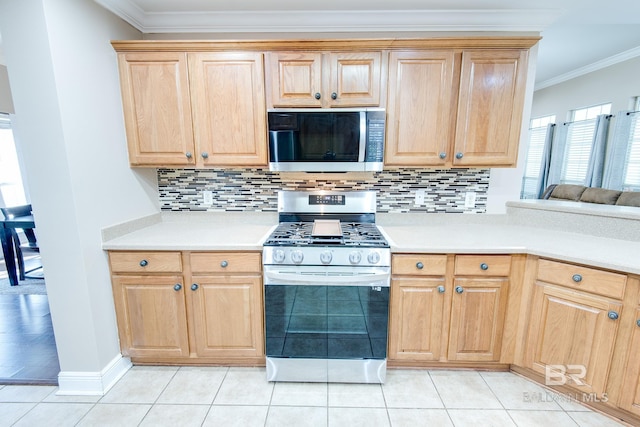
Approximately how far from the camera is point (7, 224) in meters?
2.98

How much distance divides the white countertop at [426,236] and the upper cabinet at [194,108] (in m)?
0.49

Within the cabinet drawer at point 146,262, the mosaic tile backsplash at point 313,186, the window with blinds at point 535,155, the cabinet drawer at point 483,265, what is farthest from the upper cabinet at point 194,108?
the window with blinds at point 535,155

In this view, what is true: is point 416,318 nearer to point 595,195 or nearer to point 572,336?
point 572,336

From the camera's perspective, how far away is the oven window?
5.57ft

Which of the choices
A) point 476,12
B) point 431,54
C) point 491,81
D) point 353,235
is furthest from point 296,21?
point 353,235

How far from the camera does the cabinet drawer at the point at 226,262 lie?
176 cm

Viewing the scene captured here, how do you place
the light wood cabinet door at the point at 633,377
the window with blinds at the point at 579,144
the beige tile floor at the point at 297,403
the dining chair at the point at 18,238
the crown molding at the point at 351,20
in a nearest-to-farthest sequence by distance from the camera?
the light wood cabinet door at the point at 633,377 < the beige tile floor at the point at 297,403 < the crown molding at the point at 351,20 < the dining chair at the point at 18,238 < the window with blinds at the point at 579,144

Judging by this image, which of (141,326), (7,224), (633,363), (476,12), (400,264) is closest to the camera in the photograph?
(633,363)

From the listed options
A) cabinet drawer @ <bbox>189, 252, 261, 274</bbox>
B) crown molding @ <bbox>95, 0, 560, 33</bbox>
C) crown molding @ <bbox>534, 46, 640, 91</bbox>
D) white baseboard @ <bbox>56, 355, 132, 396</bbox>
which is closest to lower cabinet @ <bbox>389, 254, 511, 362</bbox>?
cabinet drawer @ <bbox>189, 252, 261, 274</bbox>

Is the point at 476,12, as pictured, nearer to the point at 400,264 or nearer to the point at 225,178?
the point at 400,264

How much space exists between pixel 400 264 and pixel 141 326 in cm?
171

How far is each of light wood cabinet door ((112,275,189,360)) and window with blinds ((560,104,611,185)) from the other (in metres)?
6.01

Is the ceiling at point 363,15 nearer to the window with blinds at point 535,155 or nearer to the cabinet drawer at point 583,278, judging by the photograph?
the cabinet drawer at point 583,278

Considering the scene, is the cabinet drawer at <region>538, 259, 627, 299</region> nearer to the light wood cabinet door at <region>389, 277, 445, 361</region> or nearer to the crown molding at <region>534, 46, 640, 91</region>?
the light wood cabinet door at <region>389, 277, 445, 361</region>
